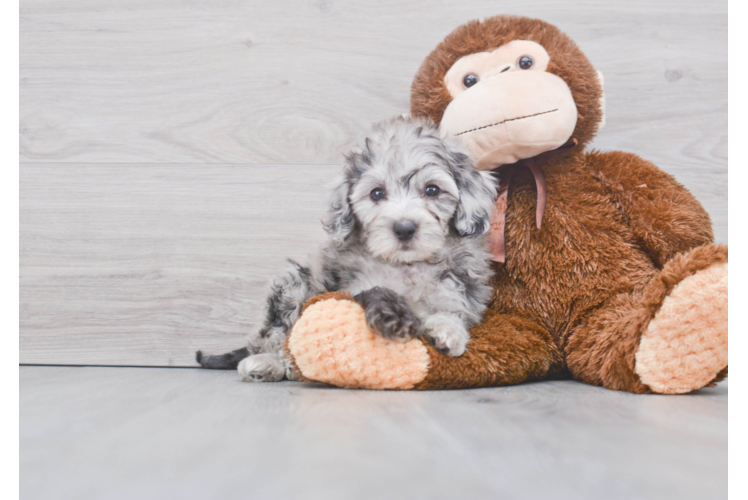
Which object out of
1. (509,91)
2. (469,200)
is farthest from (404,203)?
(509,91)

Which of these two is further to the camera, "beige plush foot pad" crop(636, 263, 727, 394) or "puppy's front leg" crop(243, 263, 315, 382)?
"puppy's front leg" crop(243, 263, 315, 382)

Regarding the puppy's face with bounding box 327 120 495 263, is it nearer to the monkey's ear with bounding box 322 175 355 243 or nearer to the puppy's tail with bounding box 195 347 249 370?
the monkey's ear with bounding box 322 175 355 243

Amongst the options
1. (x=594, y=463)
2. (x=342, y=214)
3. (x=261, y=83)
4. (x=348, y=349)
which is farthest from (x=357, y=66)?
(x=594, y=463)

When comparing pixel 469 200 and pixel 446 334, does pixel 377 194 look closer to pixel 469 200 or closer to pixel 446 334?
pixel 469 200

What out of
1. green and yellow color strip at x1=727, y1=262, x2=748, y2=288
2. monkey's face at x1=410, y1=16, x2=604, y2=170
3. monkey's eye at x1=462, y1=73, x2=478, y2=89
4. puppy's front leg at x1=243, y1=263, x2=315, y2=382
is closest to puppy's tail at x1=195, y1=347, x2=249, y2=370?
puppy's front leg at x1=243, y1=263, x2=315, y2=382

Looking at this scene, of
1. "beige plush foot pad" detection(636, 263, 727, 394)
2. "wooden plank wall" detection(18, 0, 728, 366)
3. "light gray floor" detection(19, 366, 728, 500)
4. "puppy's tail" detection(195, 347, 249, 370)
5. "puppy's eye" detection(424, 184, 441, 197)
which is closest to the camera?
"light gray floor" detection(19, 366, 728, 500)

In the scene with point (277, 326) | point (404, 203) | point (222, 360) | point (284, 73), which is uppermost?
point (284, 73)

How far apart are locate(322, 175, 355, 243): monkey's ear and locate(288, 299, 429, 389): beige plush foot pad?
0.23m

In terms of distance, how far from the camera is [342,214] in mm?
1481

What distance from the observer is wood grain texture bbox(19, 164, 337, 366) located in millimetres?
1984

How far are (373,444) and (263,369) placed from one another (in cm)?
69

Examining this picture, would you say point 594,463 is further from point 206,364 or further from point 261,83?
point 261,83

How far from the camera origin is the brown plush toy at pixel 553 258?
1265 millimetres

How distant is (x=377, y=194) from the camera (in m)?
1.44
